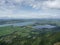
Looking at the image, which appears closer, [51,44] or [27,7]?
[51,44]

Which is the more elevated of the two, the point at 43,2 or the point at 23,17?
the point at 43,2

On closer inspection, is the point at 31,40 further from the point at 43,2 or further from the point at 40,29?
the point at 43,2

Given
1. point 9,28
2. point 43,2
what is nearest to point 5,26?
point 9,28

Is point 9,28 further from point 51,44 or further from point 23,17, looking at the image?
point 51,44

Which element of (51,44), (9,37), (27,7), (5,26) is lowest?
(51,44)

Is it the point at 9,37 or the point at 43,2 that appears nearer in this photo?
the point at 9,37

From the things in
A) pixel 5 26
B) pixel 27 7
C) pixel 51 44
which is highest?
pixel 27 7

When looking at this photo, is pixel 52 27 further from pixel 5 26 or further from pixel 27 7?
pixel 5 26

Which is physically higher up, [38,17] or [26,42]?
[38,17]

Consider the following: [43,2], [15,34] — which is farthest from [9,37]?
[43,2]
